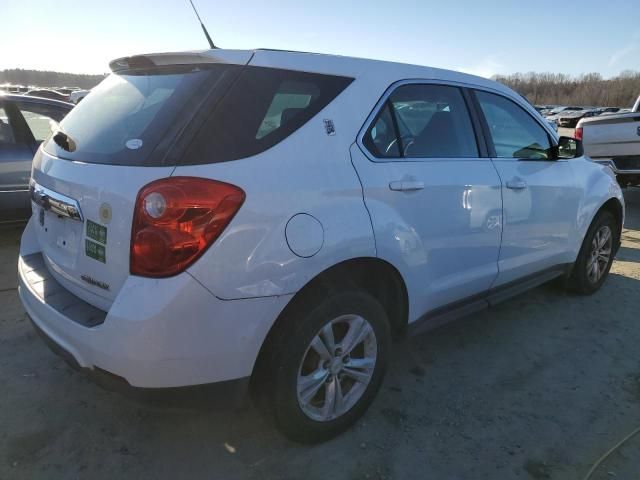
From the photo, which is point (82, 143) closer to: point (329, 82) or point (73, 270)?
point (73, 270)

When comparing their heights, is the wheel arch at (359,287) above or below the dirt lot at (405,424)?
above

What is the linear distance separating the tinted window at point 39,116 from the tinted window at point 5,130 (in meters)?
0.16

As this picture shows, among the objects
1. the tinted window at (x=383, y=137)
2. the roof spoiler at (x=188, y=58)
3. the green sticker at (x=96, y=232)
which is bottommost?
the green sticker at (x=96, y=232)

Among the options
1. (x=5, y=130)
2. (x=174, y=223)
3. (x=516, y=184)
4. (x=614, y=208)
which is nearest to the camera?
(x=174, y=223)

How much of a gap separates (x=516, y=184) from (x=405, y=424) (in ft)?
5.32

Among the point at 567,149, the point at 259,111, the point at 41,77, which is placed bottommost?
the point at 41,77

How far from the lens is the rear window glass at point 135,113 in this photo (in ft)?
6.45

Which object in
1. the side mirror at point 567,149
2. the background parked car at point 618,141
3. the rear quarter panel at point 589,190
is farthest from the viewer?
the background parked car at point 618,141

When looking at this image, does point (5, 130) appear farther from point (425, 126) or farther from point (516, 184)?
point (516, 184)

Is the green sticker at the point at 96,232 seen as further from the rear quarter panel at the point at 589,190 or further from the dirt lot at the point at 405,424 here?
the rear quarter panel at the point at 589,190

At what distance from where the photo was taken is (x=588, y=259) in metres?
4.22

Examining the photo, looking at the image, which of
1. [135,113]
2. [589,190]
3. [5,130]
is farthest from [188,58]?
[5,130]

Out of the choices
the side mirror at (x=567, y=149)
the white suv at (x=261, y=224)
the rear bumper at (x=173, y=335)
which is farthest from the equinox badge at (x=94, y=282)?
the side mirror at (x=567, y=149)

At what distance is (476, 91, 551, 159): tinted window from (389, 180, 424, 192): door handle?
3.02 feet
